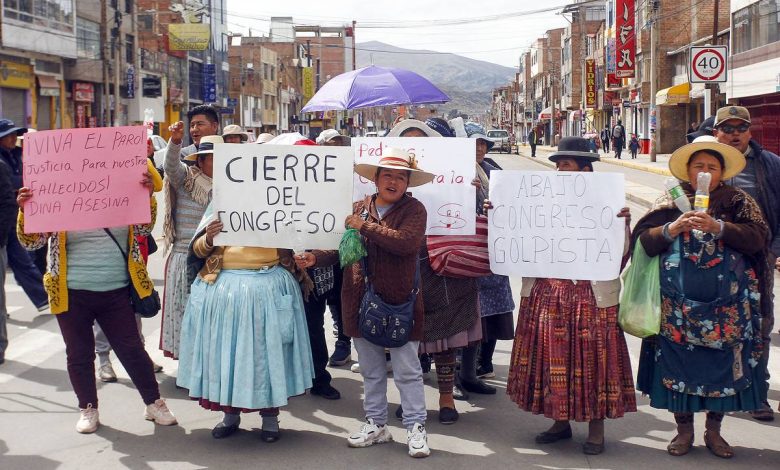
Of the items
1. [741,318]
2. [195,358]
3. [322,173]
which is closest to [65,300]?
[195,358]

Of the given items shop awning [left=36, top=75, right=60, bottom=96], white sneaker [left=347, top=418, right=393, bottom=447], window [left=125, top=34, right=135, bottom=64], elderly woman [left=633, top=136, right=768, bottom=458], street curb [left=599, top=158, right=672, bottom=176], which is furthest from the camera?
window [left=125, top=34, right=135, bottom=64]

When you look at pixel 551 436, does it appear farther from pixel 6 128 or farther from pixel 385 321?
pixel 6 128

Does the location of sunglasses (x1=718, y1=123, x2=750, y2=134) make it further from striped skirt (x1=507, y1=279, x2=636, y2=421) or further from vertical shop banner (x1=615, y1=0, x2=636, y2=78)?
vertical shop banner (x1=615, y1=0, x2=636, y2=78)

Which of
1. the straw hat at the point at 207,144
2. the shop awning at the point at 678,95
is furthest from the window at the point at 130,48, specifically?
the straw hat at the point at 207,144

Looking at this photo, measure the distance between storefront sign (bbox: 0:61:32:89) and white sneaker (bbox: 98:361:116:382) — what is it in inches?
1070

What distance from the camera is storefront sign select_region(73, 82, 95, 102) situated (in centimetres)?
3853

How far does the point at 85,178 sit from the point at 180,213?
810 mm

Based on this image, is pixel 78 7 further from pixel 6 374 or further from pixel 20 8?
pixel 6 374

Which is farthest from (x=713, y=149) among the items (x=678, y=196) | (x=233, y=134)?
(x=233, y=134)

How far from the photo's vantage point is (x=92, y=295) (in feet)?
17.7

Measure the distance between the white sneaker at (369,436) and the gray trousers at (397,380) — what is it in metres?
0.04

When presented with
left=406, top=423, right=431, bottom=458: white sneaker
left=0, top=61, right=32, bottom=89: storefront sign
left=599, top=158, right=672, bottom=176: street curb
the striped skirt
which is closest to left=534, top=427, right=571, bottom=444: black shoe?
the striped skirt

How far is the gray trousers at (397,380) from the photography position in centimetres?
508

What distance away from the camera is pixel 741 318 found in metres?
4.79
